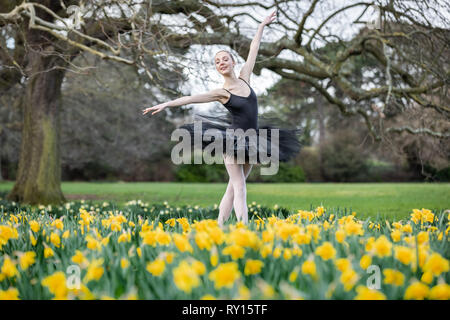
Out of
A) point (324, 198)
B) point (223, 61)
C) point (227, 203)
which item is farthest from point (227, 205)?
point (324, 198)

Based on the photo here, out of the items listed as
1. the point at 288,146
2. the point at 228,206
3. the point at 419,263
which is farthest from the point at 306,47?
the point at 419,263

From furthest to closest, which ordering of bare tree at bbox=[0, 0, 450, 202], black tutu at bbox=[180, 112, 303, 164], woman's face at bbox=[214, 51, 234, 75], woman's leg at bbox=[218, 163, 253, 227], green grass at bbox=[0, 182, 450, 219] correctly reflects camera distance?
green grass at bbox=[0, 182, 450, 219], bare tree at bbox=[0, 0, 450, 202], woman's leg at bbox=[218, 163, 253, 227], woman's face at bbox=[214, 51, 234, 75], black tutu at bbox=[180, 112, 303, 164]

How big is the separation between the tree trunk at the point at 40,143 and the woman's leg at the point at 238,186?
5914 mm

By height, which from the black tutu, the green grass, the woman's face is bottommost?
the green grass

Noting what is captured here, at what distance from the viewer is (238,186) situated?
355cm

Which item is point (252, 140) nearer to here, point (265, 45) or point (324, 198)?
point (265, 45)

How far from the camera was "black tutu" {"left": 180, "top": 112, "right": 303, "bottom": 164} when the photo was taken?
3420 mm

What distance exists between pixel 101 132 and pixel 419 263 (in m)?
22.3

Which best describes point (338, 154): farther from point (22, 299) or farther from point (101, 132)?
point (22, 299)

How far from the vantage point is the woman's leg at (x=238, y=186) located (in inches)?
138

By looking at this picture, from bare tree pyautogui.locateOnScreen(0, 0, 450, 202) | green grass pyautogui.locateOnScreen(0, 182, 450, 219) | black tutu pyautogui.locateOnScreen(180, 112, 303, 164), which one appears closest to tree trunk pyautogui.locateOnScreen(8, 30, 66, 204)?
bare tree pyautogui.locateOnScreen(0, 0, 450, 202)

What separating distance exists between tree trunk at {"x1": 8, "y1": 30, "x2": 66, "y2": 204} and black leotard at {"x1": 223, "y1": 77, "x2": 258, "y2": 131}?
5.92 m

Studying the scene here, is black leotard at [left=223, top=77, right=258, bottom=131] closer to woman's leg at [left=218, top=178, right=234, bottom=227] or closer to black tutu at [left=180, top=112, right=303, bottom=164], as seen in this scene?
black tutu at [left=180, top=112, right=303, bottom=164]
